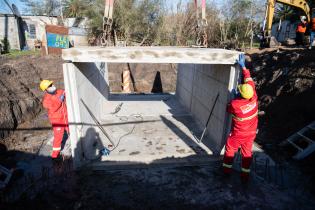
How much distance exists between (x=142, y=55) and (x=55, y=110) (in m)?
2.28

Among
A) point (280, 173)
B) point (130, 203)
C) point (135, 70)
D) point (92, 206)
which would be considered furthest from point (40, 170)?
point (135, 70)

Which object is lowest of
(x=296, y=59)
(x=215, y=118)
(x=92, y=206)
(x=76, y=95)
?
(x=92, y=206)

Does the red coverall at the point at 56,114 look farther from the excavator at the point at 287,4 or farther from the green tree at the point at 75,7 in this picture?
the green tree at the point at 75,7

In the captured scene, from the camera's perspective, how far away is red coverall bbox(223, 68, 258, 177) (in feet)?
13.5

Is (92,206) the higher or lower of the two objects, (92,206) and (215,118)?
Answer: the lower

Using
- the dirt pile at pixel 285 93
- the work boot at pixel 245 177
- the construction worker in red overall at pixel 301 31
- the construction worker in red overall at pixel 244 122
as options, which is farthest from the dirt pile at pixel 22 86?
the construction worker in red overall at pixel 301 31

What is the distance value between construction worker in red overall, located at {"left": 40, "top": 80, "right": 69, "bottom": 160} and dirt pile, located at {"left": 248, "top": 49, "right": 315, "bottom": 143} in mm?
5106

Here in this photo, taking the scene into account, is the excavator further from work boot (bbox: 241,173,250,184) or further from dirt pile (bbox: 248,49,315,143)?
work boot (bbox: 241,173,250,184)

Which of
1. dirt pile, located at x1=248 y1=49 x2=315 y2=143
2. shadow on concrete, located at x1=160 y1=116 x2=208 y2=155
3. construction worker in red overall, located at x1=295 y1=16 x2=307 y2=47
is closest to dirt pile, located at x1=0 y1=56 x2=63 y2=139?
shadow on concrete, located at x1=160 y1=116 x2=208 y2=155

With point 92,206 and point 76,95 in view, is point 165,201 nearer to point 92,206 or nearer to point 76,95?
point 92,206

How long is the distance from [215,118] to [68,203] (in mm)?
3673

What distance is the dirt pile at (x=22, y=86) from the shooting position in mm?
6513

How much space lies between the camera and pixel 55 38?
42.7 feet

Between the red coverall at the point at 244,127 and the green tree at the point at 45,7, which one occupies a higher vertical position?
the green tree at the point at 45,7
